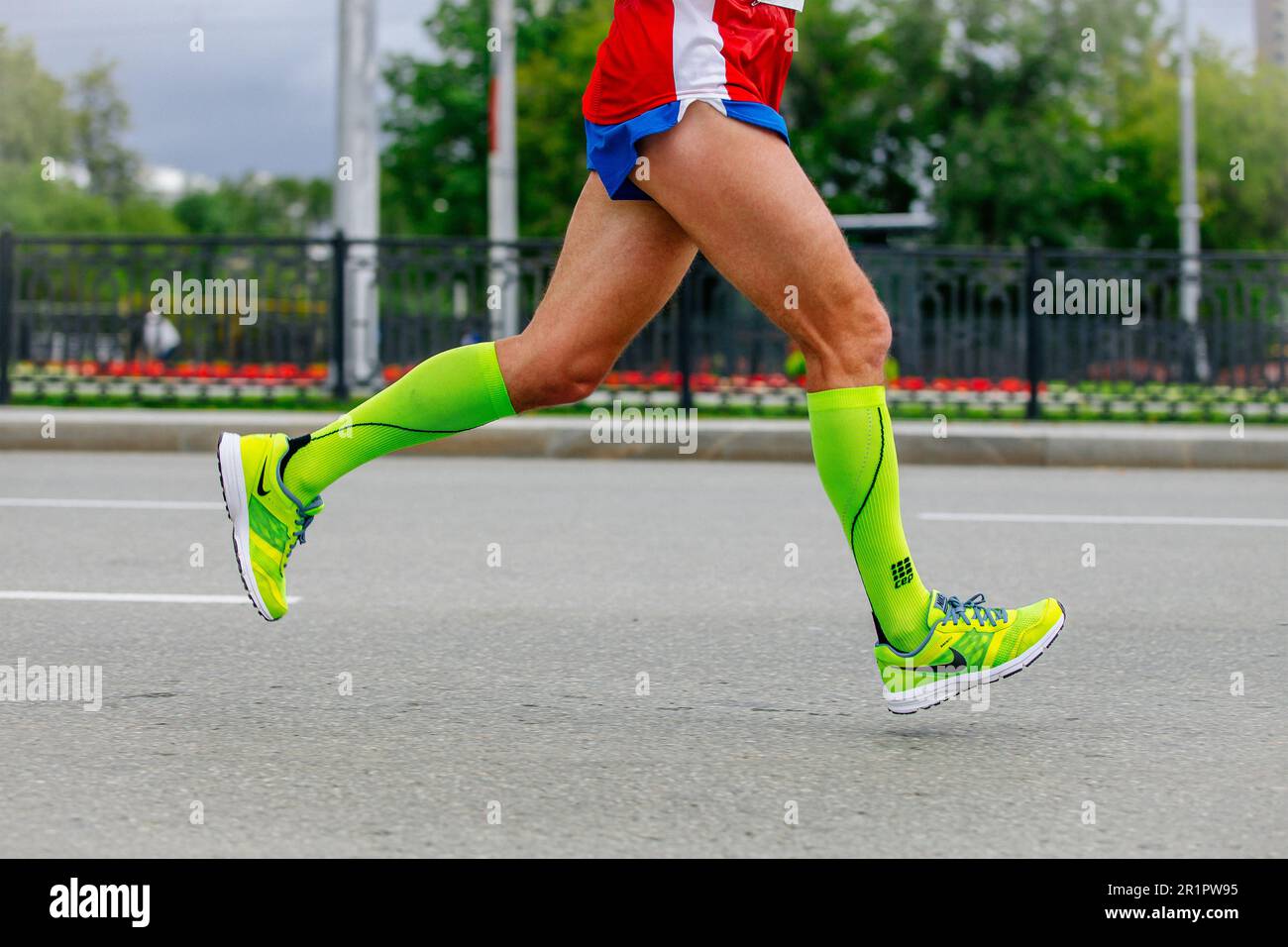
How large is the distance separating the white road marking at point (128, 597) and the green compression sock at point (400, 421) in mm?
1386

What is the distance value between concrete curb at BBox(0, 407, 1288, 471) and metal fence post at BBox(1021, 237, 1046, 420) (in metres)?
1.50

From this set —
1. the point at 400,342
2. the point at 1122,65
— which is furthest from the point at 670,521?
the point at 1122,65

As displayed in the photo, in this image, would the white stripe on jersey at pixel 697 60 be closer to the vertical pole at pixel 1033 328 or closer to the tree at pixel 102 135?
the vertical pole at pixel 1033 328

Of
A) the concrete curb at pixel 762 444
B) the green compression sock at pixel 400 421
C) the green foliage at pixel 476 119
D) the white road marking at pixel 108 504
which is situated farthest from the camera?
the green foliage at pixel 476 119

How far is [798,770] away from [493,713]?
747 mm

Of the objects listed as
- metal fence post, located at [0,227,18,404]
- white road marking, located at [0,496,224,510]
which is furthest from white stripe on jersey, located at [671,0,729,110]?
metal fence post, located at [0,227,18,404]

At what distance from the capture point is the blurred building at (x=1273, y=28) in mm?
152875

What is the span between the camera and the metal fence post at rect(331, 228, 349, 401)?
12438mm

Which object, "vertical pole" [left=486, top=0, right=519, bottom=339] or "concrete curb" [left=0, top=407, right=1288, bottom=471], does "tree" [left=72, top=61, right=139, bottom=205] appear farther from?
"concrete curb" [left=0, top=407, right=1288, bottom=471]

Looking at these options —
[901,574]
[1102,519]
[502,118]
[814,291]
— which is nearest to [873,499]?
[901,574]

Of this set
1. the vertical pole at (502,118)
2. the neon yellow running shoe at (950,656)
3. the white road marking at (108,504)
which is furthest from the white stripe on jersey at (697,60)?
the vertical pole at (502,118)
